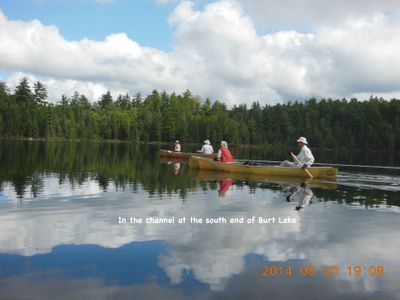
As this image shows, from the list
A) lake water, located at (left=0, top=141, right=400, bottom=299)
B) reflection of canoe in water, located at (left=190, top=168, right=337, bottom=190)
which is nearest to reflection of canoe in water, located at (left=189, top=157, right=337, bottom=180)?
reflection of canoe in water, located at (left=190, top=168, right=337, bottom=190)

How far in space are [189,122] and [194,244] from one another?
122 meters

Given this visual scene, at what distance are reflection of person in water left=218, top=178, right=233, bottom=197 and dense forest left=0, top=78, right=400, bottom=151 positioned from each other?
93.2 meters

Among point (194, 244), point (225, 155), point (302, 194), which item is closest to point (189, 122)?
point (225, 155)

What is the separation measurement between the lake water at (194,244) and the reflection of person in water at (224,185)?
314 millimetres

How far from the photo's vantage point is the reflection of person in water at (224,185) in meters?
19.6

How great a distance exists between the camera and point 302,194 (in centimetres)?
1955

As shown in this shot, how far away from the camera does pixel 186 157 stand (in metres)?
42.4

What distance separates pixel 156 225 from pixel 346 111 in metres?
147

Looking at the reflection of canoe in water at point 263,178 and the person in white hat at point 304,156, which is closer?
the reflection of canoe in water at point 263,178

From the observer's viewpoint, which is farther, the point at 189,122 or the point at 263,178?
the point at 189,122
